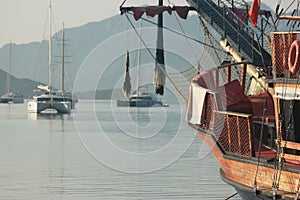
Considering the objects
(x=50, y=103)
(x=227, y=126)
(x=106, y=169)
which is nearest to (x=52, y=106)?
(x=50, y=103)

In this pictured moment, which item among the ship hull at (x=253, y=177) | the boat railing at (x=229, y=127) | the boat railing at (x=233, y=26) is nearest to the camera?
the ship hull at (x=253, y=177)

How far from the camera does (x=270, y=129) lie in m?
22.6

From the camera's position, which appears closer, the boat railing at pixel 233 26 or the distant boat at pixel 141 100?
the boat railing at pixel 233 26

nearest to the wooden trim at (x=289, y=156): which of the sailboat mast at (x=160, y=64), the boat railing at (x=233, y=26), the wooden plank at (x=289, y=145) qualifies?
the wooden plank at (x=289, y=145)

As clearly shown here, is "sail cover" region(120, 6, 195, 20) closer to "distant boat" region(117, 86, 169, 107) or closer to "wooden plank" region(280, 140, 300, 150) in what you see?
"wooden plank" region(280, 140, 300, 150)

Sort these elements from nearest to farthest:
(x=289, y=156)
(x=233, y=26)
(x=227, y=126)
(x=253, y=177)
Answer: (x=289, y=156)
(x=253, y=177)
(x=227, y=126)
(x=233, y=26)


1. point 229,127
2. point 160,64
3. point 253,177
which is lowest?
point 253,177

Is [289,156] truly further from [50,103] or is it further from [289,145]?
[50,103]

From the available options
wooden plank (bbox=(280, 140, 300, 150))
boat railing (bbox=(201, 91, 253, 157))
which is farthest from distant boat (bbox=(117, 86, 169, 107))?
wooden plank (bbox=(280, 140, 300, 150))

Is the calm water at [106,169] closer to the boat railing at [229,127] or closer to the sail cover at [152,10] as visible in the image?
the boat railing at [229,127]

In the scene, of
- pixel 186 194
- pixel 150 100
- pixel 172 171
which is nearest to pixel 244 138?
pixel 186 194

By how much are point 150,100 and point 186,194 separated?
146 metres

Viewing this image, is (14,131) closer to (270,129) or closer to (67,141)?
(67,141)

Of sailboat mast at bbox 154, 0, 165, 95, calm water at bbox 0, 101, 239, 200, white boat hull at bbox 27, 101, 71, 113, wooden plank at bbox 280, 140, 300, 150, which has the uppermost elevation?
sailboat mast at bbox 154, 0, 165, 95
